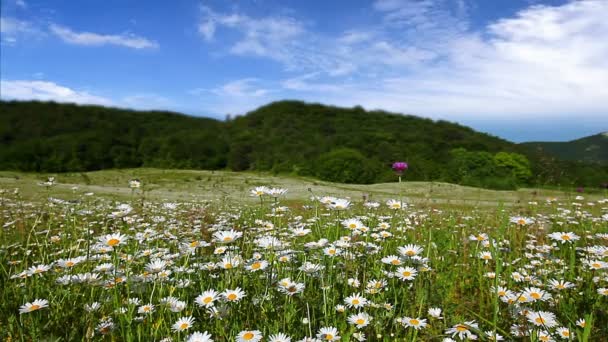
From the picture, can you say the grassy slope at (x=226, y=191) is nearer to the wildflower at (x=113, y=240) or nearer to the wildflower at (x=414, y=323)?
the wildflower at (x=113, y=240)

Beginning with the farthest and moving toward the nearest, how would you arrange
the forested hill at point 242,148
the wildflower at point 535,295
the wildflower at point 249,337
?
1. the forested hill at point 242,148
2. the wildflower at point 535,295
3. the wildflower at point 249,337

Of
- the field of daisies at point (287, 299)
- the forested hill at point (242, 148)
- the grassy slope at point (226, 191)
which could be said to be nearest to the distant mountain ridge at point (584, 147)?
the forested hill at point (242, 148)

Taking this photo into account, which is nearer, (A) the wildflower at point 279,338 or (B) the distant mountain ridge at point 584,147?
(A) the wildflower at point 279,338

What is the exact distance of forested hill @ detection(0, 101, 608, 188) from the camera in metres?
30.0

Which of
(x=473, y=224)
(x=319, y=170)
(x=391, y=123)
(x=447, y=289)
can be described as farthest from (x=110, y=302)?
(x=391, y=123)

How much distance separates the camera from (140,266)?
10.9 feet

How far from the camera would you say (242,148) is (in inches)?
1590

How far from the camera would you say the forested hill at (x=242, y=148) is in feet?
98.5

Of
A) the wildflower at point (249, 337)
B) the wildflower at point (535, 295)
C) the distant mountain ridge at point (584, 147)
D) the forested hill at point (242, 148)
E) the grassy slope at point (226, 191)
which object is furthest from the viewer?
the distant mountain ridge at point (584, 147)

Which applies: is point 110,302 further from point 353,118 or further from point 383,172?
point 353,118

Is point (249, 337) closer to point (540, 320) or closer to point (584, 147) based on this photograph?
point (540, 320)

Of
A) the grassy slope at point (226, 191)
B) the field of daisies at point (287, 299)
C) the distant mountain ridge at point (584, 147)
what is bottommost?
the grassy slope at point (226, 191)

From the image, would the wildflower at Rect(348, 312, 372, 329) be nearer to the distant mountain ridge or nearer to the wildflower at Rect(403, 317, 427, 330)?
the wildflower at Rect(403, 317, 427, 330)

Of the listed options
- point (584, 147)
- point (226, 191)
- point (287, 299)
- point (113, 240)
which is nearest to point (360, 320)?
point (287, 299)
